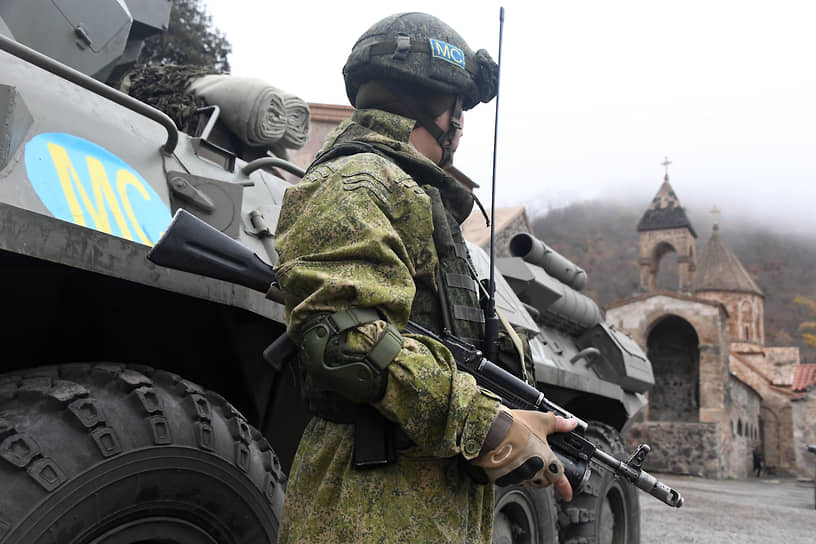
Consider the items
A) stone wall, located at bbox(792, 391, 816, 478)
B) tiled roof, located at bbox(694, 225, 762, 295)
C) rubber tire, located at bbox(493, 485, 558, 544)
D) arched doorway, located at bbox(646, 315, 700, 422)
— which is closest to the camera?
rubber tire, located at bbox(493, 485, 558, 544)

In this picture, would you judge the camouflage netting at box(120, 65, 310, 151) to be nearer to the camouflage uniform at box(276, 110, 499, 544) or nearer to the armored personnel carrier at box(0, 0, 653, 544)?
the armored personnel carrier at box(0, 0, 653, 544)

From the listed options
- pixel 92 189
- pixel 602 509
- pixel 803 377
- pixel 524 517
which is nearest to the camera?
pixel 92 189

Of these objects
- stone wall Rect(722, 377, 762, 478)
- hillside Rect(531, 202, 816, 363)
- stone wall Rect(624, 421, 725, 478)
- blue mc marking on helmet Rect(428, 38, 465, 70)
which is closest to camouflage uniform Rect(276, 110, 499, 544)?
blue mc marking on helmet Rect(428, 38, 465, 70)

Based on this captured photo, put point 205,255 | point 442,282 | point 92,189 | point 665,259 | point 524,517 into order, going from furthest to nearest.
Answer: point 665,259 < point 524,517 < point 92,189 < point 442,282 < point 205,255

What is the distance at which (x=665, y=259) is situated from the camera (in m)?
81.0

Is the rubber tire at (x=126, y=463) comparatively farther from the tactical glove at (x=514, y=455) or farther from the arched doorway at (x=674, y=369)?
the arched doorway at (x=674, y=369)

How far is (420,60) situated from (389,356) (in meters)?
0.90

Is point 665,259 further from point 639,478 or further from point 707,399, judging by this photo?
point 639,478

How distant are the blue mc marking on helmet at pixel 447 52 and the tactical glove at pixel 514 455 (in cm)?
98

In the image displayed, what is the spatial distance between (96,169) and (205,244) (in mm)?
773

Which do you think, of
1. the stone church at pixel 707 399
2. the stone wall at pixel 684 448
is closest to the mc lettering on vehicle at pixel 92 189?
the stone wall at pixel 684 448

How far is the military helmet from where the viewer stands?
214cm

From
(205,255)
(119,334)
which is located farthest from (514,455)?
(119,334)

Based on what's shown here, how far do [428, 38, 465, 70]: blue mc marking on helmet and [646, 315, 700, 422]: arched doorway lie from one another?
29068 millimetres
